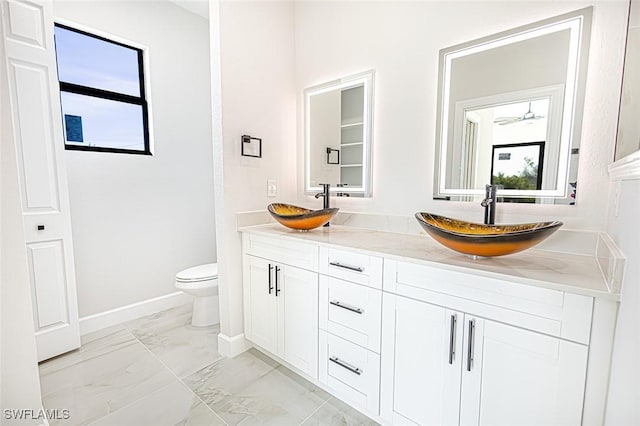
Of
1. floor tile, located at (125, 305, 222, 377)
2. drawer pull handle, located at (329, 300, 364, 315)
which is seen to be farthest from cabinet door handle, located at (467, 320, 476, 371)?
floor tile, located at (125, 305, 222, 377)

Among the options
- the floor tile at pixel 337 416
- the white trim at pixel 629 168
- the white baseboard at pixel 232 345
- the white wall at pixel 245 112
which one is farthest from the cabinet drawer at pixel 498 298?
the white baseboard at pixel 232 345

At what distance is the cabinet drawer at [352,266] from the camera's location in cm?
133

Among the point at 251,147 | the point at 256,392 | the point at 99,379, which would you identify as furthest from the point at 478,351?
the point at 99,379

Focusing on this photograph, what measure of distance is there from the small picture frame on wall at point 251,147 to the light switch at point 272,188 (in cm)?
21

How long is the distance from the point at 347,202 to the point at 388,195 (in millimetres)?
335

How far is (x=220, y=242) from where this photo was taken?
197cm

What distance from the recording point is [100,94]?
2.37 m

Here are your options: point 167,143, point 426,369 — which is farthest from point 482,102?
point 167,143

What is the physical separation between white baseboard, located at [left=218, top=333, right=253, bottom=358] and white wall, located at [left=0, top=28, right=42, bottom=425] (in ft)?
3.13

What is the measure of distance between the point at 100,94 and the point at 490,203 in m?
2.94

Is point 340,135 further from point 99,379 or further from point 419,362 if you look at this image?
point 99,379

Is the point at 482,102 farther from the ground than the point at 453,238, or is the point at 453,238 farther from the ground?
the point at 482,102

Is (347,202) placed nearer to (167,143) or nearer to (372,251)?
(372,251)

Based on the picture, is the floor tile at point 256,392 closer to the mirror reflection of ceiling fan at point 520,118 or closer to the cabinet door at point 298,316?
the cabinet door at point 298,316
